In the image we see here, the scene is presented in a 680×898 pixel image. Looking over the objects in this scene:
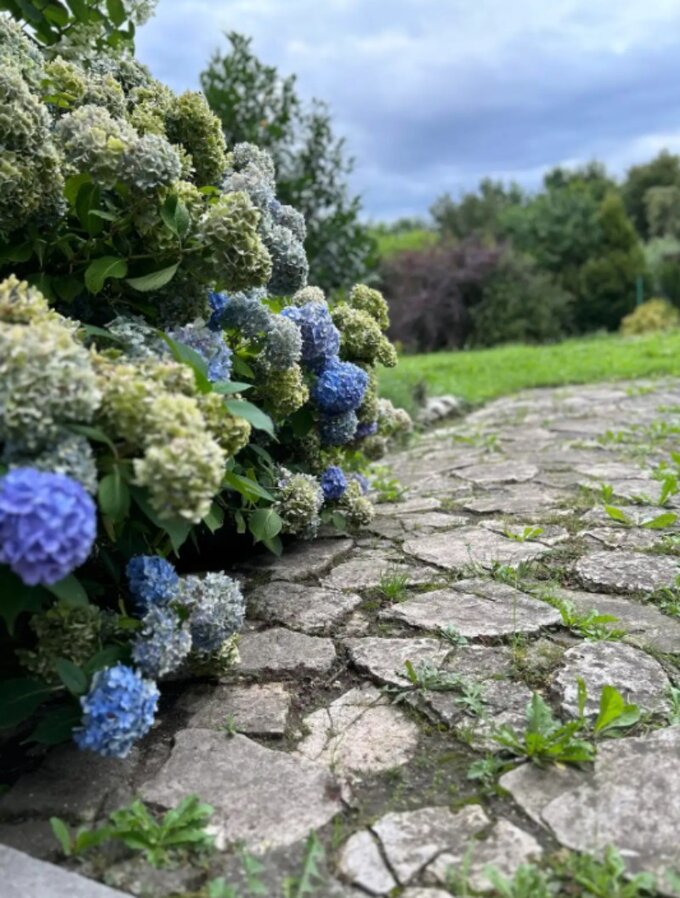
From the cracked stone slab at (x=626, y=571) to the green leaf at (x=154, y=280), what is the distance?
1.43m

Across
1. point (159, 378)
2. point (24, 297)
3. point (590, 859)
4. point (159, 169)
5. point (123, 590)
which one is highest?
point (159, 169)

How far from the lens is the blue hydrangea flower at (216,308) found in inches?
80.8

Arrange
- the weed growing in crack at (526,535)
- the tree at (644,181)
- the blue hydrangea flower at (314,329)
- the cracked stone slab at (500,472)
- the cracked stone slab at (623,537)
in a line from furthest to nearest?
1. the tree at (644,181)
2. the cracked stone slab at (500,472)
3. the weed growing in crack at (526,535)
4. the cracked stone slab at (623,537)
5. the blue hydrangea flower at (314,329)

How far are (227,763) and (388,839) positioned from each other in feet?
1.19

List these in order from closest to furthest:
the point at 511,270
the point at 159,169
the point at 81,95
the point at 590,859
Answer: the point at 590,859 < the point at 159,169 < the point at 81,95 < the point at 511,270

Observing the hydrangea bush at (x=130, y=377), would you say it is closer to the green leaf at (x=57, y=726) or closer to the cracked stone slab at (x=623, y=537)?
the green leaf at (x=57, y=726)

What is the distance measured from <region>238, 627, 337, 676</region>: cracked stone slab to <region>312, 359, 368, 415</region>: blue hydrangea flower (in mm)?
766

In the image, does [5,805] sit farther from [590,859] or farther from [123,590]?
[590,859]

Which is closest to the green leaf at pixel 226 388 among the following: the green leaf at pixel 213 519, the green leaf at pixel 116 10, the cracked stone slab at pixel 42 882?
the green leaf at pixel 213 519

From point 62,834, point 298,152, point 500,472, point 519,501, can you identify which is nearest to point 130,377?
point 62,834

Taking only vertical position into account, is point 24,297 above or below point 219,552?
above

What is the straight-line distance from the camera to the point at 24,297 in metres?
1.39

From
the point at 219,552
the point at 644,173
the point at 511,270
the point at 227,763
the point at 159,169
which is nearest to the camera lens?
the point at 227,763

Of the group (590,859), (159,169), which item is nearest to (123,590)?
(159,169)
